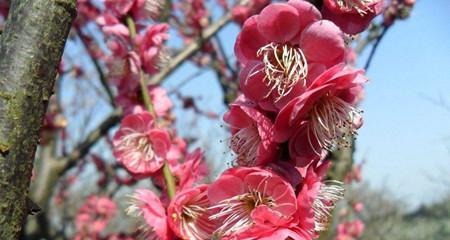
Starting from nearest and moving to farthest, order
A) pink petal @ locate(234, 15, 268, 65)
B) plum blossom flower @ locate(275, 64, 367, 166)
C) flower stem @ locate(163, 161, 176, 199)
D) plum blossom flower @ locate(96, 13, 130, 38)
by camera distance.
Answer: plum blossom flower @ locate(275, 64, 367, 166) → pink petal @ locate(234, 15, 268, 65) → flower stem @ locate(163, 161, 176, 199) → plum blossom flower @ locate(96, 13, 130, 38)

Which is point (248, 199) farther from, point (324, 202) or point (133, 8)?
point (133, 8)

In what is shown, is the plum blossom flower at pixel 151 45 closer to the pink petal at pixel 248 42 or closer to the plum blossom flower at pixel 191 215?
the plum blossom flower at pixel 191 215

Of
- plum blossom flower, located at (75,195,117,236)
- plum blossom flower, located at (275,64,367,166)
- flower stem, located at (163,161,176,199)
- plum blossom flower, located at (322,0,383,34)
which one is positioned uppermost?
plum blossom flower, located at (322,0,383,34)

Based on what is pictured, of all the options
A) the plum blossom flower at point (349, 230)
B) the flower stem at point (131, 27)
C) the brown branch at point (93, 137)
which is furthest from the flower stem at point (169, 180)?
the plum blossom flower at point (349, 230)

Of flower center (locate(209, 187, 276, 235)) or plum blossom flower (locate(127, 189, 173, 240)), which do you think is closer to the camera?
flower center (locate(209, 187, 276, 235))

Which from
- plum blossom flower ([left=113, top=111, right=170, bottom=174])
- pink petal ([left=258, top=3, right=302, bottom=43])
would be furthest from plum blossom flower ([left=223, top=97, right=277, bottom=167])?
plum blossom flower ([left=113, top=111, right=170, bottom=174])

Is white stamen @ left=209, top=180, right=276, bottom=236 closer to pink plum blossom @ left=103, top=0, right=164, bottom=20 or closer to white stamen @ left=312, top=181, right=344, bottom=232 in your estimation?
white stamen @ left=312, top=181, right=344, bottom=232
